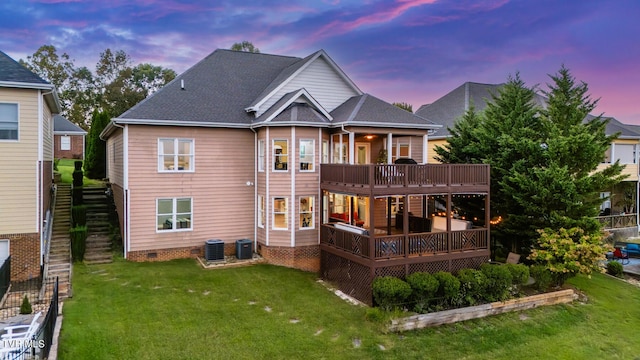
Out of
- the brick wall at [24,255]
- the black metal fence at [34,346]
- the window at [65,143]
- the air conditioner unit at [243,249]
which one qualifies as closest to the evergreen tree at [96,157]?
the window at [65,143]

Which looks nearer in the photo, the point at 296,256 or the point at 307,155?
the point at 296,256

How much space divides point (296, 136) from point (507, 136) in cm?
977

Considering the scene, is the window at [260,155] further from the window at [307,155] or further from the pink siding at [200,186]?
the window at [307,155]

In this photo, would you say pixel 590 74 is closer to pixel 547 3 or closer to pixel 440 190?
pixel 547 3

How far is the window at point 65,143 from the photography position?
39.0 m

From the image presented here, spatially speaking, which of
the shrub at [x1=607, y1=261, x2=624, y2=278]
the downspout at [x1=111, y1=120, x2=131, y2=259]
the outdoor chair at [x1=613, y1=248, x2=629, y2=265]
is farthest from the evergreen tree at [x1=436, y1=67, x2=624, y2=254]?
the downspout at [x1=111, y1=120, x2=131, y2=259]

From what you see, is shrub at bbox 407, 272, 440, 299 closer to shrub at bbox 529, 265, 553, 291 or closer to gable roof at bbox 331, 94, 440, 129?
shrub at bbox 529, 265, 553, 291

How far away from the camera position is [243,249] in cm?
1744

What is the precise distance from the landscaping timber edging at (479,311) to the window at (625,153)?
18.1 metres

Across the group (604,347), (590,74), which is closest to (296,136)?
(604,347)

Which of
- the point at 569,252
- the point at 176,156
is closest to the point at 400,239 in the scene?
the point at 569,252

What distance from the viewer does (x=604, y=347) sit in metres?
12.2

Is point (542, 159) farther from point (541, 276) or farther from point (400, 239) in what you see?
point (400, 239)

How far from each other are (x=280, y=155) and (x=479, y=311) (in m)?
10.1
